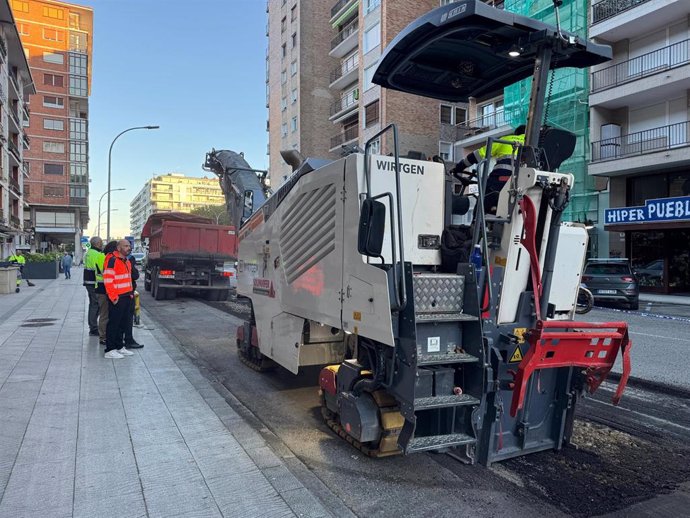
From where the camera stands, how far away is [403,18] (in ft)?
108

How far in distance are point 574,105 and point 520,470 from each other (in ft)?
76.8

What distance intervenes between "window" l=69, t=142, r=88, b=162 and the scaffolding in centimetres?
6517

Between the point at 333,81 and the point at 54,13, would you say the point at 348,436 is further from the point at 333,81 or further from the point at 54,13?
the point at 54,13

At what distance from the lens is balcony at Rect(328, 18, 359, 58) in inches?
1531

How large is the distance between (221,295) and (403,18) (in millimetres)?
24383

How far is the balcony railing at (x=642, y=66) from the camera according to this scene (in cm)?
1995

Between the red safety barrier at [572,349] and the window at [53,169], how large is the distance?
254 feet

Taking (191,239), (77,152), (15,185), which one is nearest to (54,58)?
(77,152)

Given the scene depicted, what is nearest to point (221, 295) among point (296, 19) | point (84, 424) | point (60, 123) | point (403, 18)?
point (84, 424)

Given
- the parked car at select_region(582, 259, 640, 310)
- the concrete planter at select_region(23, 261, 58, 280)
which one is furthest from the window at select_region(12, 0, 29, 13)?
the parked car at select_region(582, 259, 640, 310)

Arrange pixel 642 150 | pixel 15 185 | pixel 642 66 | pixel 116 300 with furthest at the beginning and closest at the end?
pixel 15 185, pixel 642 66, pixel 642 150, pixel 116 300

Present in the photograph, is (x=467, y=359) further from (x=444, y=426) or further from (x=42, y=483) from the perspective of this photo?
(x=42, y=483)

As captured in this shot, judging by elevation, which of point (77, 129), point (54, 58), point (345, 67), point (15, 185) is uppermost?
point (54, 58)

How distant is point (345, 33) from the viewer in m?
41.4
